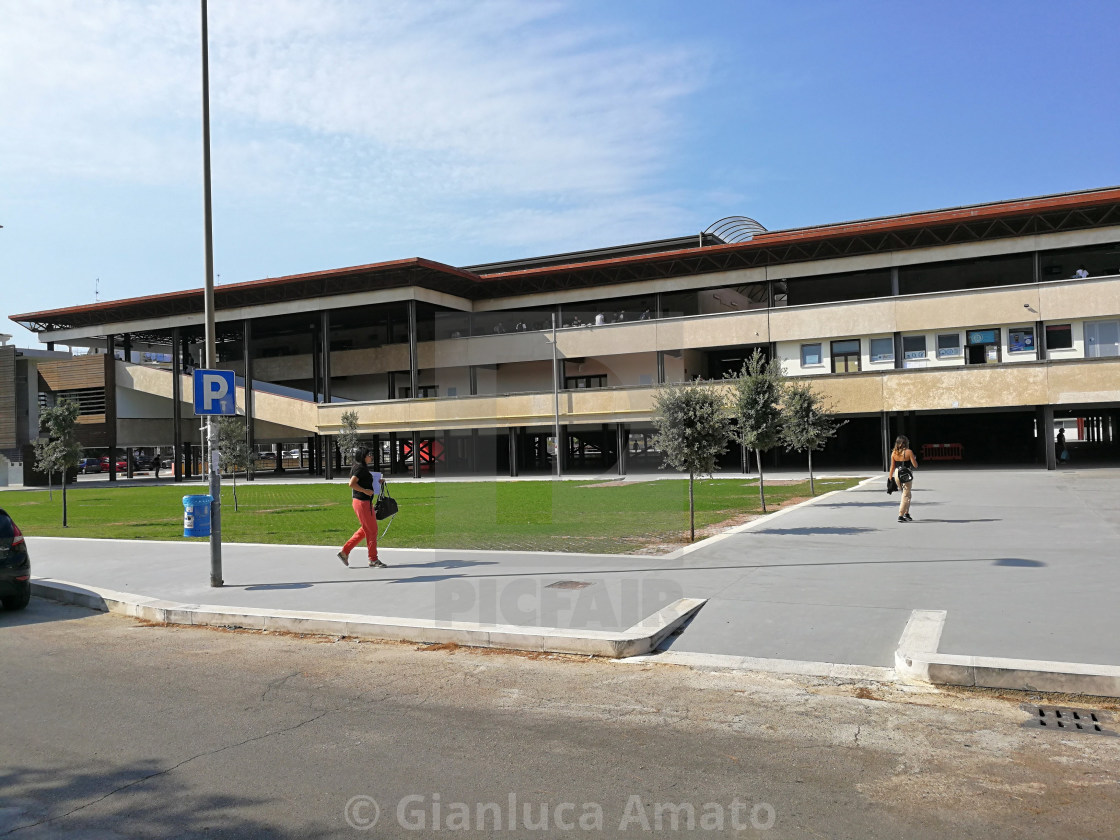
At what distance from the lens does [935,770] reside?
4793mm

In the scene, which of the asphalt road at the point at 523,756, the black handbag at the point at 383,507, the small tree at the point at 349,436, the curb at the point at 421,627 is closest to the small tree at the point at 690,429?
the black handbag at the point at 383,507

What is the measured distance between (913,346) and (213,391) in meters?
36.8

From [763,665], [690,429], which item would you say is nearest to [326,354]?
[690,429]

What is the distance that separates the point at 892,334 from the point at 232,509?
104 feet

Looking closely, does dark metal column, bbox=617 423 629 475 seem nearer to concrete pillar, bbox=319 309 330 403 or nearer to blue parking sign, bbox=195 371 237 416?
concrete pillar, bbox=319 309 330 403

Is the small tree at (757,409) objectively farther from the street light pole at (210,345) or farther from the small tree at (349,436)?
the small tree at (349,436)

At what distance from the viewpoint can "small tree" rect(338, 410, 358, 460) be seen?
4369 cm

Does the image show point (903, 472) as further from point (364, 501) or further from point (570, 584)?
point (364, 501)

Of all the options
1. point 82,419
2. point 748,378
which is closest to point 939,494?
point 748,378

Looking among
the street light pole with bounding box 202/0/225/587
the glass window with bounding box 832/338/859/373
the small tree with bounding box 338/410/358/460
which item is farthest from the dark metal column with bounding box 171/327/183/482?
the street light pole with bounding box 202/0/225/587

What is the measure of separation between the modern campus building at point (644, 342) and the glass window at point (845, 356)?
12 cm

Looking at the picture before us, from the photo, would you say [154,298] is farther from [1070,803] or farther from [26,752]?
[1070,803]

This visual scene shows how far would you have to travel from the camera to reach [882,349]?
134 feet

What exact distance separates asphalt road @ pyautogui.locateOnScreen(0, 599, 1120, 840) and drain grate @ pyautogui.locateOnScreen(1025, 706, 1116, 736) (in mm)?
158
